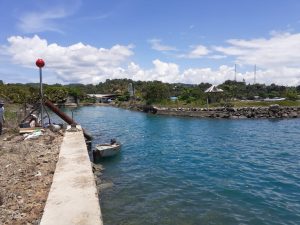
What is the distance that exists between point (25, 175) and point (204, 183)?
11.6 m

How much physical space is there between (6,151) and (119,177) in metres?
7.66

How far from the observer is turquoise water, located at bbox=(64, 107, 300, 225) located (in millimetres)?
16188

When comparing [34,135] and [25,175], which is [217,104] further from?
[25,175]

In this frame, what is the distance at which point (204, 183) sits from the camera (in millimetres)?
21688

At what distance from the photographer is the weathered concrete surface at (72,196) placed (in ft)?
31.2

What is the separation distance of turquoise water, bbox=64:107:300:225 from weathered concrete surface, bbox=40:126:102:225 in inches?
112

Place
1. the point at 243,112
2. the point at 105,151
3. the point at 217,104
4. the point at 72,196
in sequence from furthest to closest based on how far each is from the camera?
the point at 217,104
the point at 243,112
the point at 105,151
the point at 72,196

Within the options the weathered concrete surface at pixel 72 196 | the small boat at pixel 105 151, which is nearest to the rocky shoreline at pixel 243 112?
the small boat at pixel 105 151

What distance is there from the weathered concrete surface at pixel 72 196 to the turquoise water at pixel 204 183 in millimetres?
2834

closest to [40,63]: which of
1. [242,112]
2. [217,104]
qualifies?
[242,112]

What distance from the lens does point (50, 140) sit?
76.7 ft

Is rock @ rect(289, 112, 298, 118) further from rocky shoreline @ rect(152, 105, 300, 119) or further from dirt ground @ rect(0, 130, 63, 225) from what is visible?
dirt ground @ rect(0, 130, 63, 225)

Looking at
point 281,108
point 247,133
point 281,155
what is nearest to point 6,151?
point 281,155

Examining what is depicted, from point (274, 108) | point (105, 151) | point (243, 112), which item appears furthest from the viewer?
point (274, 108)
